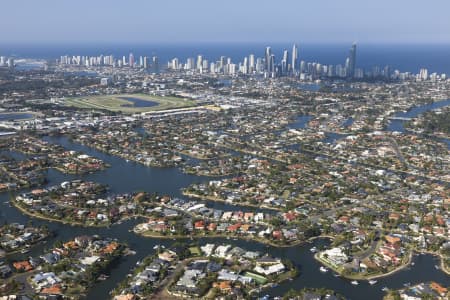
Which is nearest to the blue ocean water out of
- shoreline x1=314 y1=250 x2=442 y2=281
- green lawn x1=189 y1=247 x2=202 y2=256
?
shoreline x1=314 y1=250 x2=442 y2=281

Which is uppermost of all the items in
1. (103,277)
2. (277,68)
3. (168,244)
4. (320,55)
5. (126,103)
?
(320,55)

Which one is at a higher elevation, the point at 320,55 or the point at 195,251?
the point at 320,55

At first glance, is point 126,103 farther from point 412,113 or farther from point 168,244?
point 168,244

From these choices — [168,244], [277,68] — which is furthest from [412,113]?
[277,68]

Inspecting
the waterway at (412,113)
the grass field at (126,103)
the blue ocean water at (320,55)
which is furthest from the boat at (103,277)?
the blue ocean water at (320,55)

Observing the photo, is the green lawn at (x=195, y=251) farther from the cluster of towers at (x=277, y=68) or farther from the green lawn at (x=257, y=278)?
the cluster of towers at (x=277, y=68)

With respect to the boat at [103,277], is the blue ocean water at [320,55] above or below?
above

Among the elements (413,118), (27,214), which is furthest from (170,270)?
(413,118)

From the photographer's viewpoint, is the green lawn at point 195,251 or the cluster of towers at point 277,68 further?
the cluster of towers at point 277,68

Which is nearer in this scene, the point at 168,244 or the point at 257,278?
the point at 257,278
